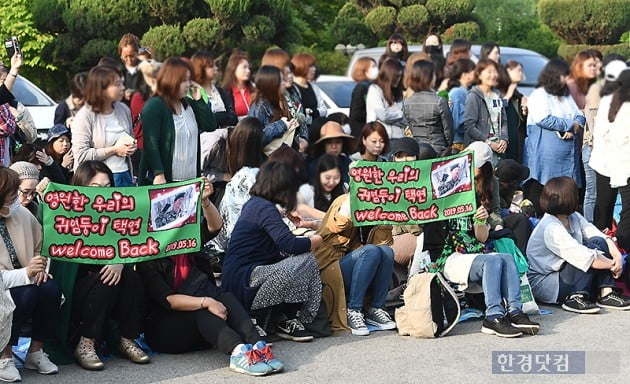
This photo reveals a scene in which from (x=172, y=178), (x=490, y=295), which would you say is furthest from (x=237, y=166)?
(x=490, y=295)

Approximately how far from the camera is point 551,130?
35.0ft

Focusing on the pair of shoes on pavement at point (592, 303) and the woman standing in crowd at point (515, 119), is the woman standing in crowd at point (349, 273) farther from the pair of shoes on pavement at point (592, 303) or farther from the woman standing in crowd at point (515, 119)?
the woman standing in crowd at point (515, 119)

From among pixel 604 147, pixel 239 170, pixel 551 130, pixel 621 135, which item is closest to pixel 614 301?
pixel 621 135

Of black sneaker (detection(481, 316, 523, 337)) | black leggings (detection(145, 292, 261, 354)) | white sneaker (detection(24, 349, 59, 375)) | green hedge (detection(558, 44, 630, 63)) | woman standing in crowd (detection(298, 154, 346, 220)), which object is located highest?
green hedge (detection(558, 44, 630, 63))

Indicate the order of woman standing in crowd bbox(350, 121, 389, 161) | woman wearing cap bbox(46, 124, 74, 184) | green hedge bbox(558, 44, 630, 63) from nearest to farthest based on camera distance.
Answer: woman wearing cap bbox(46, 124, 74, 184)
woman standing in crowd bbox(350, 121, 389, 161)
green hedge bbox(558, 44, 630, 63)

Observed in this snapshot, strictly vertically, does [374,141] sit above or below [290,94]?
below

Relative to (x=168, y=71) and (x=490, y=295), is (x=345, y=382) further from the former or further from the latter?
(x=168, y=71)

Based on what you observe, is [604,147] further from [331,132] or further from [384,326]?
[384,326]

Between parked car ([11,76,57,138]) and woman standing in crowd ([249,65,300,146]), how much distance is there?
4321mm

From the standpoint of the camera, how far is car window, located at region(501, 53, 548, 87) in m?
15.6

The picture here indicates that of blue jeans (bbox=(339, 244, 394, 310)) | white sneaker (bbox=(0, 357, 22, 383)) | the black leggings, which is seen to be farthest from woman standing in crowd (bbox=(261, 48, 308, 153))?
white sneaker (bbox=(0, 357, 22, 383))

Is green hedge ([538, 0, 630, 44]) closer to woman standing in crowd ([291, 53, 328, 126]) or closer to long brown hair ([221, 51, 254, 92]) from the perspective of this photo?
woman standing in crowd ([291, 53, 328, 126])

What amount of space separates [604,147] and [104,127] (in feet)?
14.6

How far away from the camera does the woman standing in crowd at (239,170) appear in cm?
795
